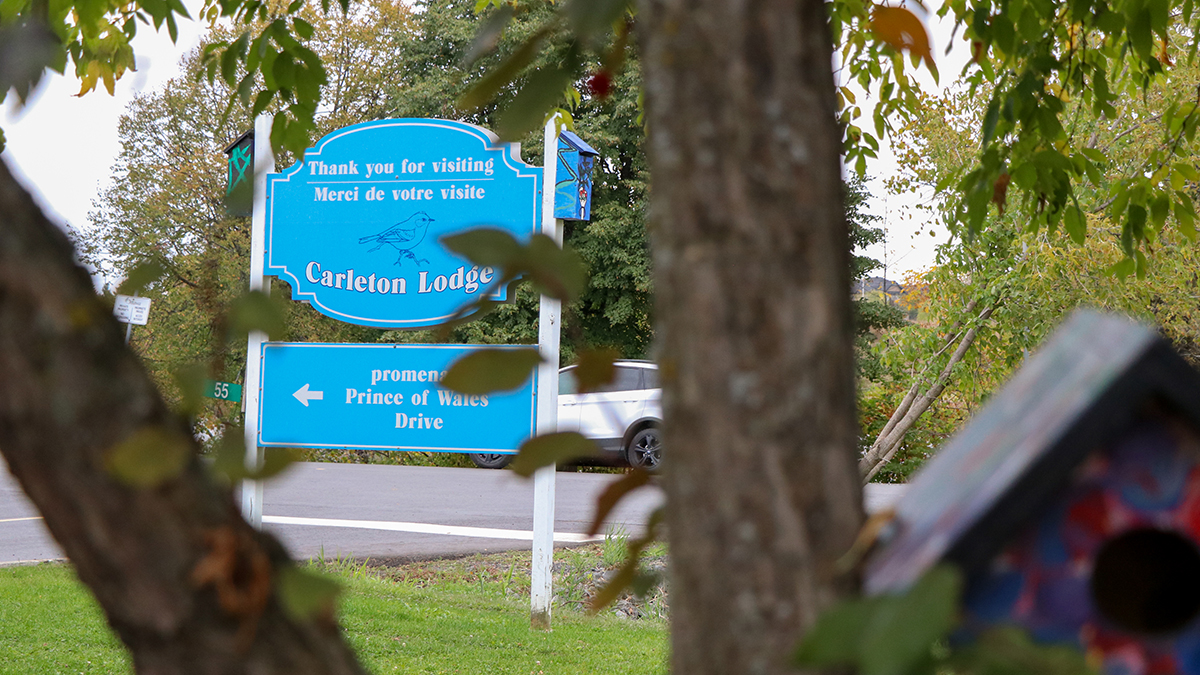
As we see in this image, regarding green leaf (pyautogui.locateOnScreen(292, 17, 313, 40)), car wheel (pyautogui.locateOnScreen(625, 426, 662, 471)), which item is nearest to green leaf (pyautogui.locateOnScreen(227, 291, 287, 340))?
green leaf (pyautogui.locateOnScreen(292, 17, 313, 40))

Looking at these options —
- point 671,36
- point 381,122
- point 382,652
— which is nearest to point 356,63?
point 381,122

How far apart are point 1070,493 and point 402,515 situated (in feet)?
26.8

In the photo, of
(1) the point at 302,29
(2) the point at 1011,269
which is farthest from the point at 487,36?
(2) the point at 1011,269

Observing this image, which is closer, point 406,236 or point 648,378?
point 406,236

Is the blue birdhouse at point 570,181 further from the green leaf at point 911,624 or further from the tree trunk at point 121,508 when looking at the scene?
the green leaf at point 911,624

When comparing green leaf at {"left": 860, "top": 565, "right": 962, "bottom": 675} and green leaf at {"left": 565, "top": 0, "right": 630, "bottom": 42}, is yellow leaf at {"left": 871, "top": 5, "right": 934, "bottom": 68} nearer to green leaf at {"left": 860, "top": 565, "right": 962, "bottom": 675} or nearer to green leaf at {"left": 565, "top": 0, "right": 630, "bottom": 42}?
green leaf at {"left": 565, "top": 0, "right": 630, "bottom": 42}

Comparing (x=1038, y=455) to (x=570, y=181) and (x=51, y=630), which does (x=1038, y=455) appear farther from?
(x=51, y=630)

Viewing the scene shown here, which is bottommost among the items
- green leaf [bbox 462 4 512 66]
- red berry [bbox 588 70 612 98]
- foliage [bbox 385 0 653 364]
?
green leaf [bbox 462 4 512 66]

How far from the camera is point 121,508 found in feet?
1.77

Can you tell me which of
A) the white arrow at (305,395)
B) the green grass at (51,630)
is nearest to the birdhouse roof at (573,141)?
the white arrow at (305,395)

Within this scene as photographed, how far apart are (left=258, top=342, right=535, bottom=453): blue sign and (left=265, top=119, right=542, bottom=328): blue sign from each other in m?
0.22

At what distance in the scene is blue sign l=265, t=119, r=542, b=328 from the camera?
4898mm

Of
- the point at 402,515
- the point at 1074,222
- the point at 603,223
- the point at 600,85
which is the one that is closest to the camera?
the point at 600,85

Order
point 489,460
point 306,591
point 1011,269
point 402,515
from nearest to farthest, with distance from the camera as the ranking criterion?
point 306,591
point 1011,269
point 402,515
point 489,460
